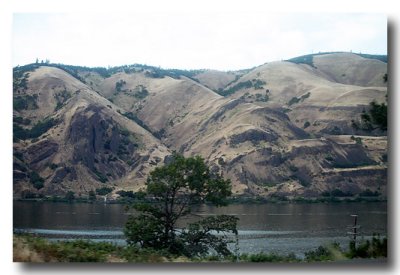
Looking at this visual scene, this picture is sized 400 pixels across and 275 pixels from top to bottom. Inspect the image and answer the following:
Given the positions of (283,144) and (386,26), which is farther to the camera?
(283,144)

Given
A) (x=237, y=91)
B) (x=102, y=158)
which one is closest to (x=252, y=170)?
(x=102, y=158)

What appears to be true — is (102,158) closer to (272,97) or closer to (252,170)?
(252,170)

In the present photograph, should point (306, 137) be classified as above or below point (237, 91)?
below

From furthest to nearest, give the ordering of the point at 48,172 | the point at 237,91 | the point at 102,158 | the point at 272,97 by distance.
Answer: the point at 237,91
the point at 272,97
the point at 102,158
the point at 48,172

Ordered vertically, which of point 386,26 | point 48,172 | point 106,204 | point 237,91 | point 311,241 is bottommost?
point 311,241

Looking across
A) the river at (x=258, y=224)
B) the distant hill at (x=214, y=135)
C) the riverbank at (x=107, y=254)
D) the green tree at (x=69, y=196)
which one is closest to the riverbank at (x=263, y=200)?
the green tree at (x=69, y=196)

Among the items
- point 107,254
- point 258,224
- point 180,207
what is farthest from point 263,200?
point 107,254

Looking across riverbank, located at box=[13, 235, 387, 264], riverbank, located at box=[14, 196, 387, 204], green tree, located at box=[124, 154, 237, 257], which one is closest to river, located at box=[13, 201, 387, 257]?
riverbank, located at box=[14, 196, 387, 204]
